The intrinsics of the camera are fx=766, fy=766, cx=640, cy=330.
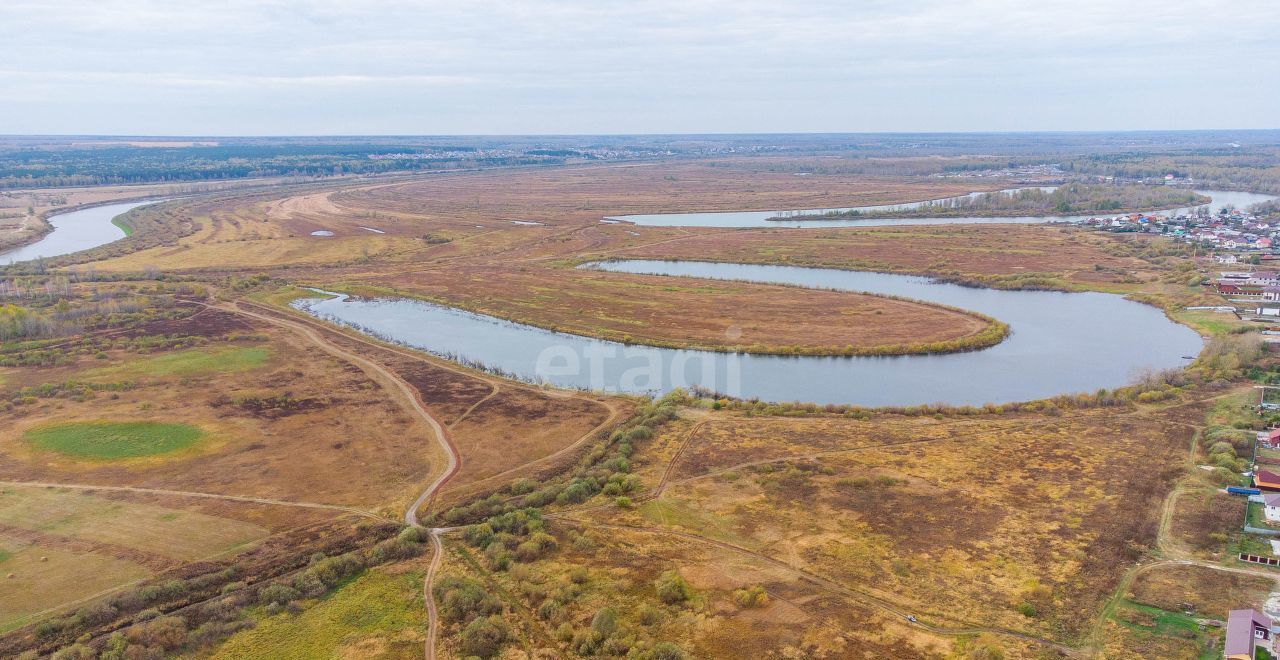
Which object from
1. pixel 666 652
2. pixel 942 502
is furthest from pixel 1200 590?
pixel 666 652

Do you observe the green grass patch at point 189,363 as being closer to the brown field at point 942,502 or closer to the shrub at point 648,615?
the brown field at point 942,502

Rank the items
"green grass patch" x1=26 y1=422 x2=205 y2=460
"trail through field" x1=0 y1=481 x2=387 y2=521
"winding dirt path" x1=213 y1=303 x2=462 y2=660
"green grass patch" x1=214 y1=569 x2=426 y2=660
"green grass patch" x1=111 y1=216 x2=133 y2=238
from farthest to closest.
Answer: "green grass patch" x1=111 y1=216 x2=133 y2=238
"green grass patch" x1=26 y1=422 x2=205 y2=460
"trail through field" x1=0 y1=481 x2=387 y2=521
"winding dirt path" x1=213 y1=303 x2=462 y2=660
"green grass patch" x1=214 y1=569 x2=426 y2=660

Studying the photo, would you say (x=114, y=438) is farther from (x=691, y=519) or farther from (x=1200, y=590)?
(x=1200, y=590)

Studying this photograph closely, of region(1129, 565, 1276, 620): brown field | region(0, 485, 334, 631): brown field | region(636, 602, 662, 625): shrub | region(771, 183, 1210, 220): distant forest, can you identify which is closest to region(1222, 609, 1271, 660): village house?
region(1129, 565, 1276, 620): brown field

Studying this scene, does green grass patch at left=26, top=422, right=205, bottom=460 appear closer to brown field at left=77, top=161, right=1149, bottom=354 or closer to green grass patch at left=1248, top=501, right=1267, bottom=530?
brown field at left=77, top=161, right=1149, bottom=354

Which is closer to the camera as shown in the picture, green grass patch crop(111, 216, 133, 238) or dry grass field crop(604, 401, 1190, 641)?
dry grass field crop(604, 401, 1190, 641)

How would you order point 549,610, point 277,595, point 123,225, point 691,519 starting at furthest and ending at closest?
1. point 123,225
2. point 691,519
3. point 277,595
4. point 549,610

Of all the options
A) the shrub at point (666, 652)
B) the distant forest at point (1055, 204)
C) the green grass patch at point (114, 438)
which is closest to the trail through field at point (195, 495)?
the green grass patch at point (114, 438)
